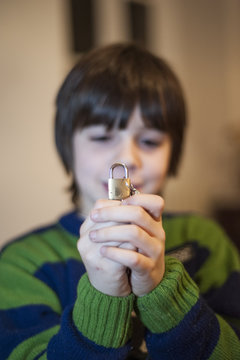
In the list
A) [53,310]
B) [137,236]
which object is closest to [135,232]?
[137,236]

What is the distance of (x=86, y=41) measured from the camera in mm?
1524

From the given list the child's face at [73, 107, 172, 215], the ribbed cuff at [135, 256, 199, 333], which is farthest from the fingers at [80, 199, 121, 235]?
the child's face at [73, 107, 172, 215]

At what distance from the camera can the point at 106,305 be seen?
405mm

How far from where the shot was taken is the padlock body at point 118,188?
396 millimetres

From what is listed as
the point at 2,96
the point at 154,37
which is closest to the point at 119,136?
the point at 2,96

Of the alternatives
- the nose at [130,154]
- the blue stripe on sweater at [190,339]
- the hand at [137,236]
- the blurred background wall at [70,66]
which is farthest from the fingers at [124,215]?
the blurred background wall at [70,66]

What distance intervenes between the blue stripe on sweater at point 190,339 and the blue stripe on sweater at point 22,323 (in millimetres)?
170

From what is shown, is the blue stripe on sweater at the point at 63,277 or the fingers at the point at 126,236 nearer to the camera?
the fingers at the point at 126,236

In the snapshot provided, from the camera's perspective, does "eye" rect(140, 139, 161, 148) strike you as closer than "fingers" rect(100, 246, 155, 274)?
No

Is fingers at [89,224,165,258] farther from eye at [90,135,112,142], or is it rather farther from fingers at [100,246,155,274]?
eye at [90,135,112,142]

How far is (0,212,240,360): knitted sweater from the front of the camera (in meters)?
0.41

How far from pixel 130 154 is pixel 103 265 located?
0.95 ft

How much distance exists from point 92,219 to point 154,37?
1.64m

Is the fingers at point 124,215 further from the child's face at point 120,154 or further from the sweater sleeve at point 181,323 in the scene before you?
the child's face at point 120,154
